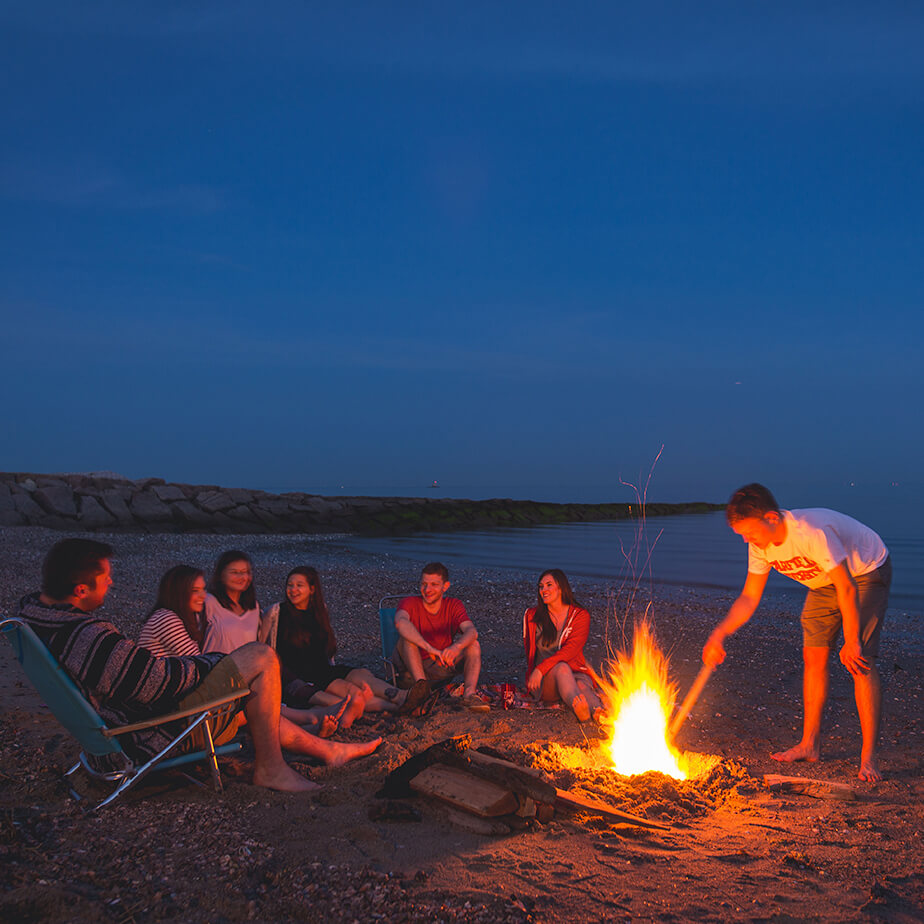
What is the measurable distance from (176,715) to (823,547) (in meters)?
3.59

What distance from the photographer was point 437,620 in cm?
610

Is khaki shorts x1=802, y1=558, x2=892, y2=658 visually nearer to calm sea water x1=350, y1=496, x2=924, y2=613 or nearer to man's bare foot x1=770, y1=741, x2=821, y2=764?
man's bare foot x1=770, y1=741, x2=821, y2=764

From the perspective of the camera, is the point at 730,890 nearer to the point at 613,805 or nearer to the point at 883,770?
the point at 613,805

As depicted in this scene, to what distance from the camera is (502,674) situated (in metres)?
7.34

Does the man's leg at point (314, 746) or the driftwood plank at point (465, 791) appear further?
the man's leg at point (314, 746)

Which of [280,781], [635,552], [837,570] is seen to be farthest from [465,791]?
[635,552]

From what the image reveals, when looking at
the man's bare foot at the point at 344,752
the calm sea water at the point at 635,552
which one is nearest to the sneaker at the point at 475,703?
the man's bare foot at the point at 344,752

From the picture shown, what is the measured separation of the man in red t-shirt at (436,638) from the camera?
5918mm

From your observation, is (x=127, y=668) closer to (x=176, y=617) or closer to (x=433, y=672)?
(x=176, y=617)

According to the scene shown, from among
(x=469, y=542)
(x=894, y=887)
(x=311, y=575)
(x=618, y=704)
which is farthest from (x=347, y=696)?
(x=469, y=542)

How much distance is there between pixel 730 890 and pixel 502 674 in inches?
175

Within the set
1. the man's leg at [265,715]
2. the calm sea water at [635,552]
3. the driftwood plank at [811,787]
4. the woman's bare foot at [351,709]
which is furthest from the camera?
the calm sea water at [635,552]

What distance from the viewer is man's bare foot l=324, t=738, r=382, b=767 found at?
429 centimetres

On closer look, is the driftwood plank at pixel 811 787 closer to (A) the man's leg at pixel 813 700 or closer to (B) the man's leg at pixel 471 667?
(A) the man's leg at pixel 813 700
